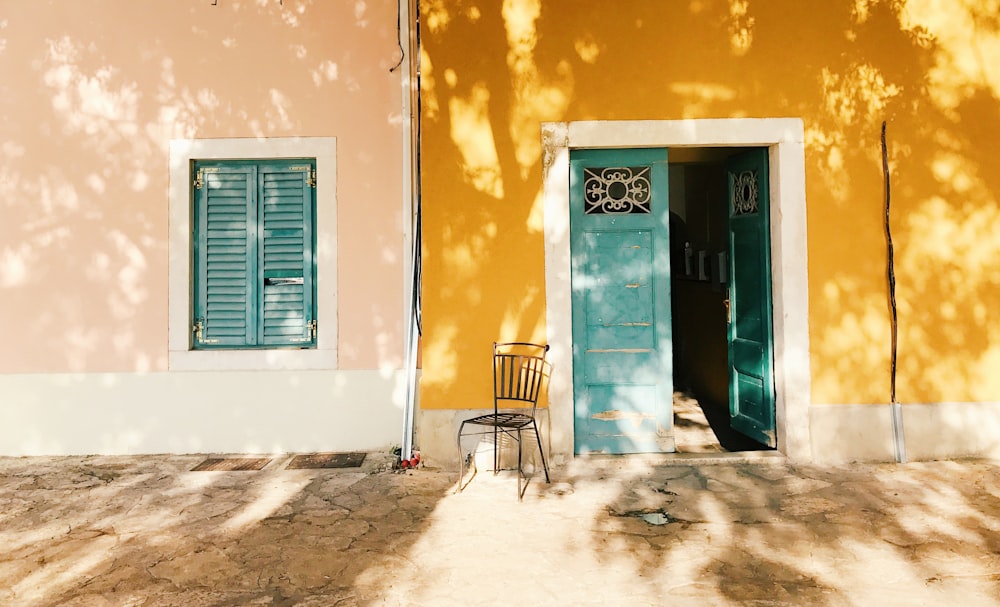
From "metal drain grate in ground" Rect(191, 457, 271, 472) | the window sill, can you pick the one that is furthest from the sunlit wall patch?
"metal drain grate in ground" Rect(191, 457, 271, 472)

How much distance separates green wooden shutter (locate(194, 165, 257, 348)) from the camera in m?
5.13

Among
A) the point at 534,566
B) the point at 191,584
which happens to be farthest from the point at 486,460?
the point at 191,584

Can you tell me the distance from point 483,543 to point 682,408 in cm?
379

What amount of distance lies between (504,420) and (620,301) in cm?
121

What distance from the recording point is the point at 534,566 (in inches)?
115

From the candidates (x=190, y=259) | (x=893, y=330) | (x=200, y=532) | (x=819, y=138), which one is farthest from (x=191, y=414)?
(x=893, y=330)

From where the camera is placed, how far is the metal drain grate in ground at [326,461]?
4.64 meters

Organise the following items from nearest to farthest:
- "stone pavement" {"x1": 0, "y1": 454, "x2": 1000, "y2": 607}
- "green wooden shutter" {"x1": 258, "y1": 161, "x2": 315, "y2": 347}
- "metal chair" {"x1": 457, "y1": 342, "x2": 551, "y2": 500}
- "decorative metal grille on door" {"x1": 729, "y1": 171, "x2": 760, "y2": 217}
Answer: "stone pavement" {"x1": 0, "y1": 454, "x2": 1000, "y2": 607} < "metal chair" {"x1": 457, "y1": 342, "x2": 551, "y2": 500} < "decorative metal grille on door" {"x1": 729, "y1": 171, "x2": 760, "y2": 217} < "green wooden shutter" {"x1": 258, "y1": 161, "x2": 315, "y2": 347}

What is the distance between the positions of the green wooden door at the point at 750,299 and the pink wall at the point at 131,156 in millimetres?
2624

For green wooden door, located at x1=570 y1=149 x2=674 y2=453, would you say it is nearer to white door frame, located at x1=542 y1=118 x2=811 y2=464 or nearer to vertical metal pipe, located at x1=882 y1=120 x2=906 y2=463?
white door frame, located at x1=542 y1=118 x2=811 y2=464

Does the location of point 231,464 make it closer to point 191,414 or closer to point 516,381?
point 191,414

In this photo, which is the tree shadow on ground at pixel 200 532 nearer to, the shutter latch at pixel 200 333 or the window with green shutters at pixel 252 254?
the shutter latch at pixel 200 333

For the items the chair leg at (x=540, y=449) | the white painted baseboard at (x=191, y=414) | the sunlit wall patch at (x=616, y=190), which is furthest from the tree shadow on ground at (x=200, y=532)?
the sunlit wall patch at (x=616, y=190)

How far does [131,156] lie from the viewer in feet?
16.7
